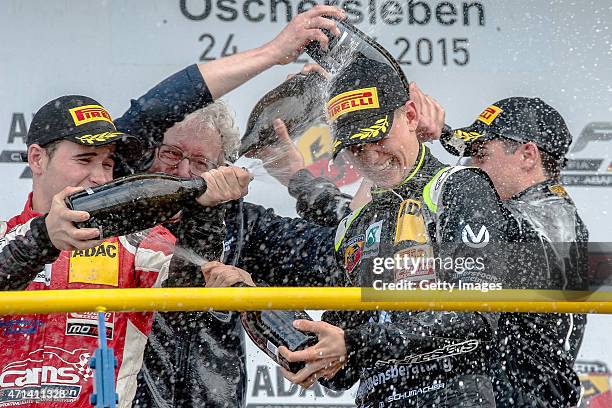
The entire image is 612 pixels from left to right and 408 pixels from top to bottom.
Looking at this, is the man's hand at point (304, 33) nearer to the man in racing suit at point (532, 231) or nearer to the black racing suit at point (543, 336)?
the man in racing suit at point (532, 231)

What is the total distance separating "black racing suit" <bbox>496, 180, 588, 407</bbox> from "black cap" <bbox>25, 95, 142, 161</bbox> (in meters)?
0.91

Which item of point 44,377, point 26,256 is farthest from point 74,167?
point 44,377

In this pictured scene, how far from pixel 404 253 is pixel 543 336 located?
18.6 inches

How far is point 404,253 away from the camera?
228 centimetres

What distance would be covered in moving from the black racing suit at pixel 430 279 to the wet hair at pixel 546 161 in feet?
1.52

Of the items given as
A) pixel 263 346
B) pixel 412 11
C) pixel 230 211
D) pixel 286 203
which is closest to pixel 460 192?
pixel 263 346

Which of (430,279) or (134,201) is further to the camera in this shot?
(134,201)

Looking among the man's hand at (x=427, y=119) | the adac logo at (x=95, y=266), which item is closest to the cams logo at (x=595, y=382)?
the man's hand at (x=427, y=119)

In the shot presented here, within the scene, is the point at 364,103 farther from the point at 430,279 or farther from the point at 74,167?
the point at 74,167

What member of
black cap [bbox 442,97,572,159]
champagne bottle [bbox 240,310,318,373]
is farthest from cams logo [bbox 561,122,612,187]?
champagne bottle [bbox 240,310,318,373]

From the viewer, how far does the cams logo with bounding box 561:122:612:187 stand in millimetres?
3709

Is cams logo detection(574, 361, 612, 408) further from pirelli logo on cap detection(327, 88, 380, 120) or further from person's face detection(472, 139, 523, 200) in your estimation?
pirelli logo on cap detection(327, 88, 380, 120)

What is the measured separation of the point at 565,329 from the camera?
2611mm

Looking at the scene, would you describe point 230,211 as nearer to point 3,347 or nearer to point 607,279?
point 3,347
